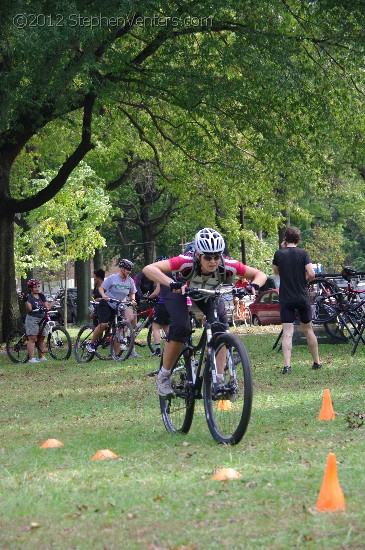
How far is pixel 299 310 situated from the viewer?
47.7ft

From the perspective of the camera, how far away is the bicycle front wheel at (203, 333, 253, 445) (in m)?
7.78

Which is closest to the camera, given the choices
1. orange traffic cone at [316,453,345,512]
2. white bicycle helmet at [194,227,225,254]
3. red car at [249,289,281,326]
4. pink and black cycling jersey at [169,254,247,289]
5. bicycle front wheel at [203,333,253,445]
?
orange traffic cone at [316,453,345,512]

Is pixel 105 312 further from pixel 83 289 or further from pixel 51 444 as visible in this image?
pixel 83 289

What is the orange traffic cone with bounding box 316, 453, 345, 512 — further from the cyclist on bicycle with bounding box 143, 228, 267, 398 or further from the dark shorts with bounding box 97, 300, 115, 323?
the dark shorts with bounding box 97, 300, 115, 323

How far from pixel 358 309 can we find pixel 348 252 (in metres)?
64.4

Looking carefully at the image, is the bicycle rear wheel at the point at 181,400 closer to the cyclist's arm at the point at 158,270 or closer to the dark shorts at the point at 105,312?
the cyclist's arm at the point at 158,270

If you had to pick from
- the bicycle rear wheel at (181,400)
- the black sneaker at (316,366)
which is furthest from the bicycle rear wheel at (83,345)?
the bicycle rear wheel at (181,400)

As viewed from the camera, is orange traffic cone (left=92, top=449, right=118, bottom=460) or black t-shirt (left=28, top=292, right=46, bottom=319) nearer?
orange traffic cone (left=92, top=449, right=118, bottom=460)

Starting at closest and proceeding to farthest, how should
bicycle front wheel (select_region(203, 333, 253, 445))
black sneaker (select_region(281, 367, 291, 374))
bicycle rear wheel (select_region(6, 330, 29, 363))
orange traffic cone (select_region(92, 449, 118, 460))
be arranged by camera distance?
bicycle front wheel (select_region(203, 333, 253, 445)), orange traffic cone (select_region(92, 449, 118, 460)), black sneaker (select_region(281, 367, 291, 374)), bicycle rear wheel (select_region(6, 330, 29, 363))

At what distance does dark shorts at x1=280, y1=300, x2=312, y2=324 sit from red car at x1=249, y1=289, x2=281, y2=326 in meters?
20.0

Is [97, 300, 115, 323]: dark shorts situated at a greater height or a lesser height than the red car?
greater

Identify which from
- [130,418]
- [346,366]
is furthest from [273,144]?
[130,418]

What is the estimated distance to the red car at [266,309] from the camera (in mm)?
34812

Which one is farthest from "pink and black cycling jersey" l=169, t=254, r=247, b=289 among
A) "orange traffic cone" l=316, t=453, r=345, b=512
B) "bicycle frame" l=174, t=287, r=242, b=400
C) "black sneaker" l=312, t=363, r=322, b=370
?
"black sneaker" l=312, t=363, r=322, b=370
